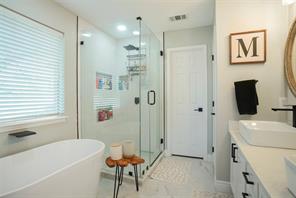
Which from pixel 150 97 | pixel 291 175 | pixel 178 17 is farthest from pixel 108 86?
pixel 291 175

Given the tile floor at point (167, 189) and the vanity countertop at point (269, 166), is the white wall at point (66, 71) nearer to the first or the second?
the tile floor at point (167, 189)

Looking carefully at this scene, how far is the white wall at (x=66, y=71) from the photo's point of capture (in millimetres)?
1934

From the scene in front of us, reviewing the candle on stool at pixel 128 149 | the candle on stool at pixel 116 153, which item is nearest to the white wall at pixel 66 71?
the candle on stool at pixel 116 153

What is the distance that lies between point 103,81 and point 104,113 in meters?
0.63

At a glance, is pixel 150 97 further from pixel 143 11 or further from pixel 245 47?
pixel 245 47

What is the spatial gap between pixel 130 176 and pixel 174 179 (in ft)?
2.20

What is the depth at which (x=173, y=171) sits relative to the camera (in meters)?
2.83

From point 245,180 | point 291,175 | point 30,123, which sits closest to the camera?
point 291,175

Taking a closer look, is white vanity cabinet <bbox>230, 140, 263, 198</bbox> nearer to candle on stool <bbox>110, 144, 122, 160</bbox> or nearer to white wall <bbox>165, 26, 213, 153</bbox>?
candle on stool <bbox>110, 144, 122, 160</bbox>

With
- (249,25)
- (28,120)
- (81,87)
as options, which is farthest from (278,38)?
(28,120)

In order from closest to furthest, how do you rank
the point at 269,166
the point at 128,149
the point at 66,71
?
the point at 269,166, the point at 128,149, the point at 66,71

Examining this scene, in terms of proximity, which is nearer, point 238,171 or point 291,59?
point 238,171

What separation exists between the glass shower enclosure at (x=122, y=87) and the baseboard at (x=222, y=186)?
105 cm

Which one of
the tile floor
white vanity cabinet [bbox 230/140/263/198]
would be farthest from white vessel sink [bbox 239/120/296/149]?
the tile floor
